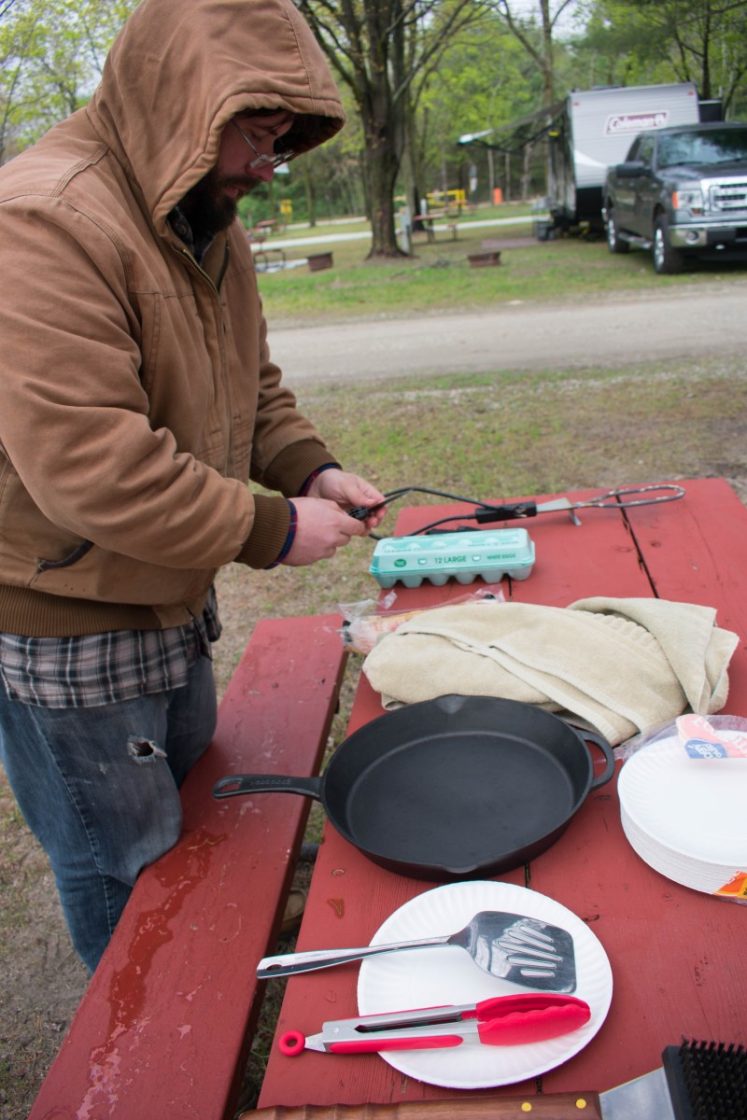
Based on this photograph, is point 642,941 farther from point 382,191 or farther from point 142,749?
point 382,191

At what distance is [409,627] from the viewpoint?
1.75 m

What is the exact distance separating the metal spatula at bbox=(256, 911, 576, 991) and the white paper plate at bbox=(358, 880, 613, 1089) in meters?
0.02

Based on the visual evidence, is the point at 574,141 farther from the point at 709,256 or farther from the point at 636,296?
the point at 636,296

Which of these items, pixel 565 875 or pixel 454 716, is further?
pixel 454 716

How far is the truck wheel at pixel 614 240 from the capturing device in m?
14.0

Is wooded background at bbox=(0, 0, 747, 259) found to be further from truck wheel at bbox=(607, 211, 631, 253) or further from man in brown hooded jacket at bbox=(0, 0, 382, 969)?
truck wheel at bbox=(607, 211, 631, 253)

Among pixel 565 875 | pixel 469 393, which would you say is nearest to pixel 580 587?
pixel 565 875

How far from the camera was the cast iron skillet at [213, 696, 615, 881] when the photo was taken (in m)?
1.26

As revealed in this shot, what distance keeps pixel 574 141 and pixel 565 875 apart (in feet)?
56.3

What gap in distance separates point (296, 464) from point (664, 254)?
10611mm

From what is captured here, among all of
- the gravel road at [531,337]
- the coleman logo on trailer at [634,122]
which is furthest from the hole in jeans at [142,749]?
the coleman logo on trailer at [634,122]

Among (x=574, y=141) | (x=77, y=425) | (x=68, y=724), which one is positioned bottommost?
(x=68, y=724)

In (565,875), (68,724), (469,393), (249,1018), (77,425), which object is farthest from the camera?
(469,393)

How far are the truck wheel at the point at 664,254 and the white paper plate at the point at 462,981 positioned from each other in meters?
11.4
